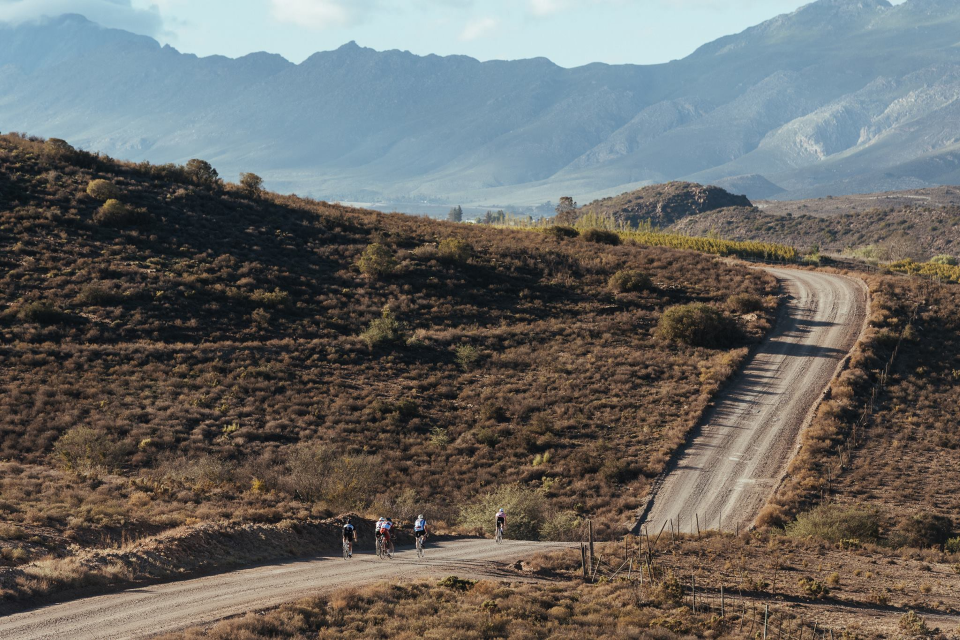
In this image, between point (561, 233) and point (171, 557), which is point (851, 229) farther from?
point (171, 557)

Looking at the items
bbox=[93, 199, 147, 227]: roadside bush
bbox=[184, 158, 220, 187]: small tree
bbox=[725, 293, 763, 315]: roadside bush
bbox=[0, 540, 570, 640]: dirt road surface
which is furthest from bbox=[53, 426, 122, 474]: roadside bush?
bbox=[184, 158, 220, 187]: small tree

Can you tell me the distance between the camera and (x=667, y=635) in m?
19.3

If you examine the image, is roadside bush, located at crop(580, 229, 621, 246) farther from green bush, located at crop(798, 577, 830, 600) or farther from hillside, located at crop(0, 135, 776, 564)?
green bush, located at crop(798, 577, 830, 600)

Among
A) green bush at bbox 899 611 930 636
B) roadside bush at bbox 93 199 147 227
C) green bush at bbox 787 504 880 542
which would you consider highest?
roadside bush at bbox 93 199 147 227

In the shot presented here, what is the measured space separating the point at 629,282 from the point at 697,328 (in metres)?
12.2

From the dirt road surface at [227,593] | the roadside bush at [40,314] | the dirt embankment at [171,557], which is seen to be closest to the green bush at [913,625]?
the dirt road surface at [227,593]

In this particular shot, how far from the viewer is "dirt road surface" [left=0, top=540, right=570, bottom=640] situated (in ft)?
57.5

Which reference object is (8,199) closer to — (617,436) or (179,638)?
(617,436)

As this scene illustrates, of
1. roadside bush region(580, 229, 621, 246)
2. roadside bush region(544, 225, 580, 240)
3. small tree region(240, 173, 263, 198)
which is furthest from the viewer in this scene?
roadside bush region(544, 225, 580, 240)

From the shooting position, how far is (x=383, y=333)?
52.8 m

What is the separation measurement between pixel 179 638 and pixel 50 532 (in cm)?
825

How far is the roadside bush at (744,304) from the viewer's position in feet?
208

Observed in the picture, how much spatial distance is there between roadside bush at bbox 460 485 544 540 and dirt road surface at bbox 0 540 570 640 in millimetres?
3993

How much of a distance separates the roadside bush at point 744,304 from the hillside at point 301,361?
4.48ft
